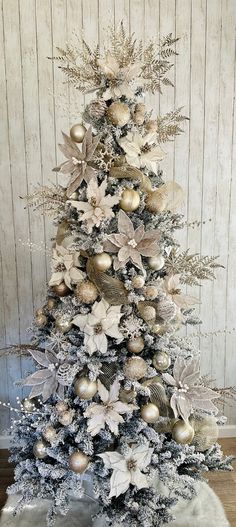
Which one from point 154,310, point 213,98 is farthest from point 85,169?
point 213,98

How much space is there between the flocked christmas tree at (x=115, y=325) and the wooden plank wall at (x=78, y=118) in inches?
27.6

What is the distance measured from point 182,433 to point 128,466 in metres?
0.18

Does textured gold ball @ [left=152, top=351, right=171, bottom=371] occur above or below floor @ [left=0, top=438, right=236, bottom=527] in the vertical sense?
above

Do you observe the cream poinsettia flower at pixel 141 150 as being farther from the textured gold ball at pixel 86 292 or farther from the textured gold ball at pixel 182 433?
the textured gold ball at pixel 182 433

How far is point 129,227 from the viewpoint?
4.08 ft

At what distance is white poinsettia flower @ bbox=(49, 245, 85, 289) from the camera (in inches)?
51.5

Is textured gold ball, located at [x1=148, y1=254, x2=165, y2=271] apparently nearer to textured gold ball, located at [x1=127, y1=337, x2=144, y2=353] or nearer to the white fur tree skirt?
textured gold ball, located at [x1=127, y1=337, x2=144, y2=353]

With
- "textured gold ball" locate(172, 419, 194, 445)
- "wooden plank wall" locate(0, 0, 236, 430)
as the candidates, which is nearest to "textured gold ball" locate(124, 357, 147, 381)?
"textured gold ball" locate(172, 419, 194, 445)

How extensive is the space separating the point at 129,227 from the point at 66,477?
75cm

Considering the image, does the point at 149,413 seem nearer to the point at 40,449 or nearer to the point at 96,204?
the point at 40,449

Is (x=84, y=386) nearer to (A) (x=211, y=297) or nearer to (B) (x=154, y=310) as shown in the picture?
(B) (x=154, y=310)

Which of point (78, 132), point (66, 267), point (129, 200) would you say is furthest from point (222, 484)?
point (78, 132)

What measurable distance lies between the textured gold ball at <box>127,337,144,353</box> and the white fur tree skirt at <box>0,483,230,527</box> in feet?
2.65

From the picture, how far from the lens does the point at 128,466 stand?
1.26m
